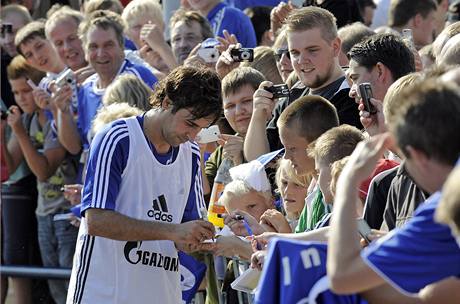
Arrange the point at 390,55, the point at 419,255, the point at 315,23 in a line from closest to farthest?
the point at 419,255 < the point at 390,55 < the point at 315,23

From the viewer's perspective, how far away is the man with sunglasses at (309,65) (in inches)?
262

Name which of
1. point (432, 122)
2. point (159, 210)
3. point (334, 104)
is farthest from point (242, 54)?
point (432, 122)

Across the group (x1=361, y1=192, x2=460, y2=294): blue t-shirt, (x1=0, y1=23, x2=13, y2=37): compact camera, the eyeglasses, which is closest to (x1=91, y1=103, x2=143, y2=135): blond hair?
the eyeglasses

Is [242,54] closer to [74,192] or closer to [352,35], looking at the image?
[352,35]

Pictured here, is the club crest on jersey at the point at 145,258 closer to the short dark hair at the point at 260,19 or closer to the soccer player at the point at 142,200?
the soccer player at the point at 142,200

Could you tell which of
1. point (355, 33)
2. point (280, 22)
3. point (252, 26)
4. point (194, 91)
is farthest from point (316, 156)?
point (252, 26)

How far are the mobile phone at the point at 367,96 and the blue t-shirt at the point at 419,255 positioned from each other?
2.02 m

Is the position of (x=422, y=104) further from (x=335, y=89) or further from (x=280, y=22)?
(x=280, y=22)

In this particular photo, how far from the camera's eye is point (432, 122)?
10.4 ft

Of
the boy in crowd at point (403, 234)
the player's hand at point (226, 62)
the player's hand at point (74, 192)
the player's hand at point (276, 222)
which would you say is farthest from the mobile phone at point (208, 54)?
the boy in crowd at point (403, 234)

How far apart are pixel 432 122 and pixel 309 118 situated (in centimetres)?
267

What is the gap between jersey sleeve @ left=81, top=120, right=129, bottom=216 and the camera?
530 cm

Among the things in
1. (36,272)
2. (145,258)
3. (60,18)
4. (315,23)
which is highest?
(315,23)

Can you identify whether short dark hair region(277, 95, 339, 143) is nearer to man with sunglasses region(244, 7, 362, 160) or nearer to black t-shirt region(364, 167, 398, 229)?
man with sunglasses region(244, 7, 362, 160)
